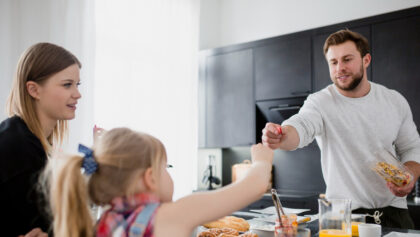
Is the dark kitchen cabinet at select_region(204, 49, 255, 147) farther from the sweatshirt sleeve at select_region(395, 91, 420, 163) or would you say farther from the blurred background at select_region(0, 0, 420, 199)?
the sweatshirt sleeve at select_region(395, 91, 420, 163)

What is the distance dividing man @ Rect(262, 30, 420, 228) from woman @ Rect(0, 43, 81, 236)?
1.07 metres

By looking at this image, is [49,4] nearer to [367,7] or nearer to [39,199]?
[39,199]

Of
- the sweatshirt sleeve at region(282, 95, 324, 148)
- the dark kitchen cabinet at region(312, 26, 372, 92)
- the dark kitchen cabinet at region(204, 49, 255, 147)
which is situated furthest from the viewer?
the dark kitchen cabinet at region(204, 49, 255, 147)

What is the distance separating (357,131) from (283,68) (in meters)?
1.93

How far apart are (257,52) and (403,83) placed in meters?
1.48

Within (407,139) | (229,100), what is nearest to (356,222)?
(407,139)

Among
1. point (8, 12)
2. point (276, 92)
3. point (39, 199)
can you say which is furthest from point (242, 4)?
point (39, 199)

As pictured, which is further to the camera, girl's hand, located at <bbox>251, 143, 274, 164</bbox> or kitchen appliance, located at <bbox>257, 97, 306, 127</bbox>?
kitchen appliance, located at <bbox>257, 97, 306, 127</bbox>

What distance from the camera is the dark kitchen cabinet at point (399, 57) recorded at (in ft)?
10.7

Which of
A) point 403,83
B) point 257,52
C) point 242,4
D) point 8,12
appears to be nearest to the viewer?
point 8,12

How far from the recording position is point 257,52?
165 inches

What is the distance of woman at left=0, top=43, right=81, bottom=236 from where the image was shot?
4.37ft

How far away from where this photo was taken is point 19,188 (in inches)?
52.5

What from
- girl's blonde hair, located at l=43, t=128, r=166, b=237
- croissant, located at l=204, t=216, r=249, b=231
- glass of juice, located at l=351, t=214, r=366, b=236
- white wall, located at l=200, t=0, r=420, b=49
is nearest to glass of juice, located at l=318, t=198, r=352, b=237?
glass of juice, located at l=351, t=214, r=366, b=236
